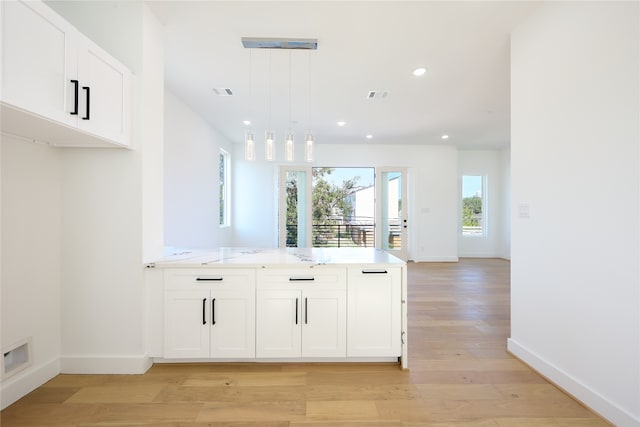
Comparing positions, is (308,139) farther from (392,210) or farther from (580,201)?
(392,210)

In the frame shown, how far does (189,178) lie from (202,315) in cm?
266

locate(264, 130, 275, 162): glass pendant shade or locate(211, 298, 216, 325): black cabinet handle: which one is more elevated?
locate(264, 130, 275, 162): glass pendant shade

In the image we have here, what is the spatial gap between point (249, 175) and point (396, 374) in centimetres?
552

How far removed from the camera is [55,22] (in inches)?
61.1

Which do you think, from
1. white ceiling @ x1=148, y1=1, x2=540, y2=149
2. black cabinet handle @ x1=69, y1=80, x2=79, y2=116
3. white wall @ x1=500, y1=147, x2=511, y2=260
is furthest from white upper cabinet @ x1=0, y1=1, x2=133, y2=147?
white wall @ x1=500, y1=147, x2=511, y2=260

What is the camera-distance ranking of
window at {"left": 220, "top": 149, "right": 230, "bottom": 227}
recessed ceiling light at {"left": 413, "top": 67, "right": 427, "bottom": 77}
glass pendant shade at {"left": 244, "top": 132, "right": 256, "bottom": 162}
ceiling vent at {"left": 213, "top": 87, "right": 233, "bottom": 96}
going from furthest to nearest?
window at {"left": 220, "top": 149, "right": 230, "bottom": 227}
ceiling vent at {"left": 213, "top": 87, "right": 233, "bottom": 96}
recessed ceiling light at {"left": 413, "top": 67, "right": 427, "bottom": 77}
glass pendant shade at {"left": 244, "top": 132, "right": 256, "bottom": 162}

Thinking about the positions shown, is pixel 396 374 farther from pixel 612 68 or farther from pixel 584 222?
pixel 612 68

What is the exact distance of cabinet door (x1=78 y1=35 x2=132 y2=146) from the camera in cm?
173

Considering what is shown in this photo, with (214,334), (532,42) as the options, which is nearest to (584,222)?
(532,42)

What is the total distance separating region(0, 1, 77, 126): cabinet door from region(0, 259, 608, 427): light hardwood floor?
1.74 metres

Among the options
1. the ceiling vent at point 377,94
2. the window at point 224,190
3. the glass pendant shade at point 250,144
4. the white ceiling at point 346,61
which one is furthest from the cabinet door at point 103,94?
the window at point 224,190

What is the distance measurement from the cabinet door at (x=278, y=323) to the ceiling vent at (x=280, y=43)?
6.94ft

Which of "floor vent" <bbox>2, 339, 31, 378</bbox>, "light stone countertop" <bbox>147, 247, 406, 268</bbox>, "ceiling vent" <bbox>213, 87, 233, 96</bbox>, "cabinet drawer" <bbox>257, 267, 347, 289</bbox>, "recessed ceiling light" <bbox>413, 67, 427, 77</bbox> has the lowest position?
"floor vent" <bbox>2, 339, 31, 378</bbox>

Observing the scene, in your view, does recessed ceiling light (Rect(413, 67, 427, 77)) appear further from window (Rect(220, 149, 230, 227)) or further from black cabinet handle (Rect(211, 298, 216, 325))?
window (Rect(220, 149, 230, 227))
